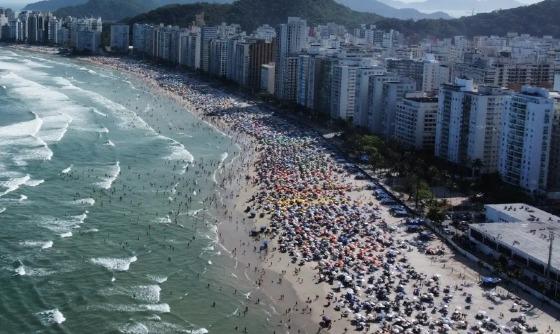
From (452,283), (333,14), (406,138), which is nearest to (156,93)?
(406,138)

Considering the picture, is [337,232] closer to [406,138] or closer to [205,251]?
[205,251]

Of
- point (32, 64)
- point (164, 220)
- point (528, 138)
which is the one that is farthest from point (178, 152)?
point (32, 64)

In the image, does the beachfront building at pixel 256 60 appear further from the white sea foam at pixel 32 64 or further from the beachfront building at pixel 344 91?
the white sea foam at pixel 32 64

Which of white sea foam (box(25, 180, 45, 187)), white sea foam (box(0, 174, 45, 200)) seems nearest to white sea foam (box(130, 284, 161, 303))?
white sea foam (box(0, 174, 45, 200))

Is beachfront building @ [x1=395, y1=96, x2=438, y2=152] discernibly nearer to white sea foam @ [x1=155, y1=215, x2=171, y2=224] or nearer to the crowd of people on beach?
the crowd of people on beach

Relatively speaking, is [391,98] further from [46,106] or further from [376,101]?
[46,106]

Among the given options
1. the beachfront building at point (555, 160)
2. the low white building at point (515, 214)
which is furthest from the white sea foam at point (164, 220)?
the beachfront building at point (555, 160)
